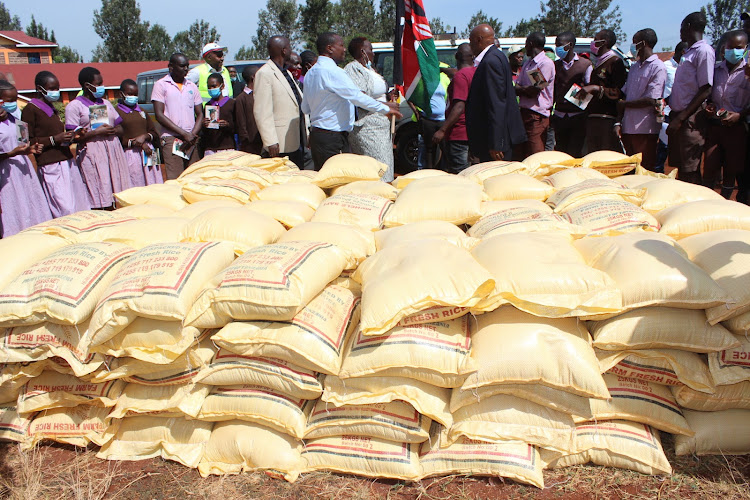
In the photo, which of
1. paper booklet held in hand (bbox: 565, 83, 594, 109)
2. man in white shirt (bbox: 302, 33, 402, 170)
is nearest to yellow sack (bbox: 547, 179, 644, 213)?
man in white shirt (bbox: 302, 33, 402, 170)

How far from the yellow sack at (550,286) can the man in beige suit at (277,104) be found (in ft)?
11.8

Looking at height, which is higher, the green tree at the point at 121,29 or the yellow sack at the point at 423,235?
the green tree at the point at 121,29

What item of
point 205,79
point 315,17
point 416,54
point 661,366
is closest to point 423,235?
point 661,366

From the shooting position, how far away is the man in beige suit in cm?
494

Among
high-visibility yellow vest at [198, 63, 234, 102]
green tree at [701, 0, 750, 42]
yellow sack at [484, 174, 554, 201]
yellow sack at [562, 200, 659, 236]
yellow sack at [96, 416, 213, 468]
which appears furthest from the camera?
green tree at [701, 0, 750, 42]

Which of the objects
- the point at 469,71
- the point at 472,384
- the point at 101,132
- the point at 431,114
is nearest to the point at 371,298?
the point at 472,384

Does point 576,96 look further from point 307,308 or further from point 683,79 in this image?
point 307,308

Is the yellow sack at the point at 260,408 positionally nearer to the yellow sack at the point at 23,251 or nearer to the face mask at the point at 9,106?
the yellow sack at the point at 23,251

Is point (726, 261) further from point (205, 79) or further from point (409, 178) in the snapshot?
point (205, 79)

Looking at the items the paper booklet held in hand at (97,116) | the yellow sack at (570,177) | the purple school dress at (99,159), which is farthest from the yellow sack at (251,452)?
the paper booklet held in hand at (97,116)

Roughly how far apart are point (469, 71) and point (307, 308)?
3.75 metres

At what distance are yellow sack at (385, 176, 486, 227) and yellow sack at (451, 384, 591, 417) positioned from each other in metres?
1.10

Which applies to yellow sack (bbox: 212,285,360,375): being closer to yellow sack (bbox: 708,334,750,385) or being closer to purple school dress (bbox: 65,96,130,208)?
yellow sack (bbox: 708,334,750,385)

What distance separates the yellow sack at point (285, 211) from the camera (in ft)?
9.51
